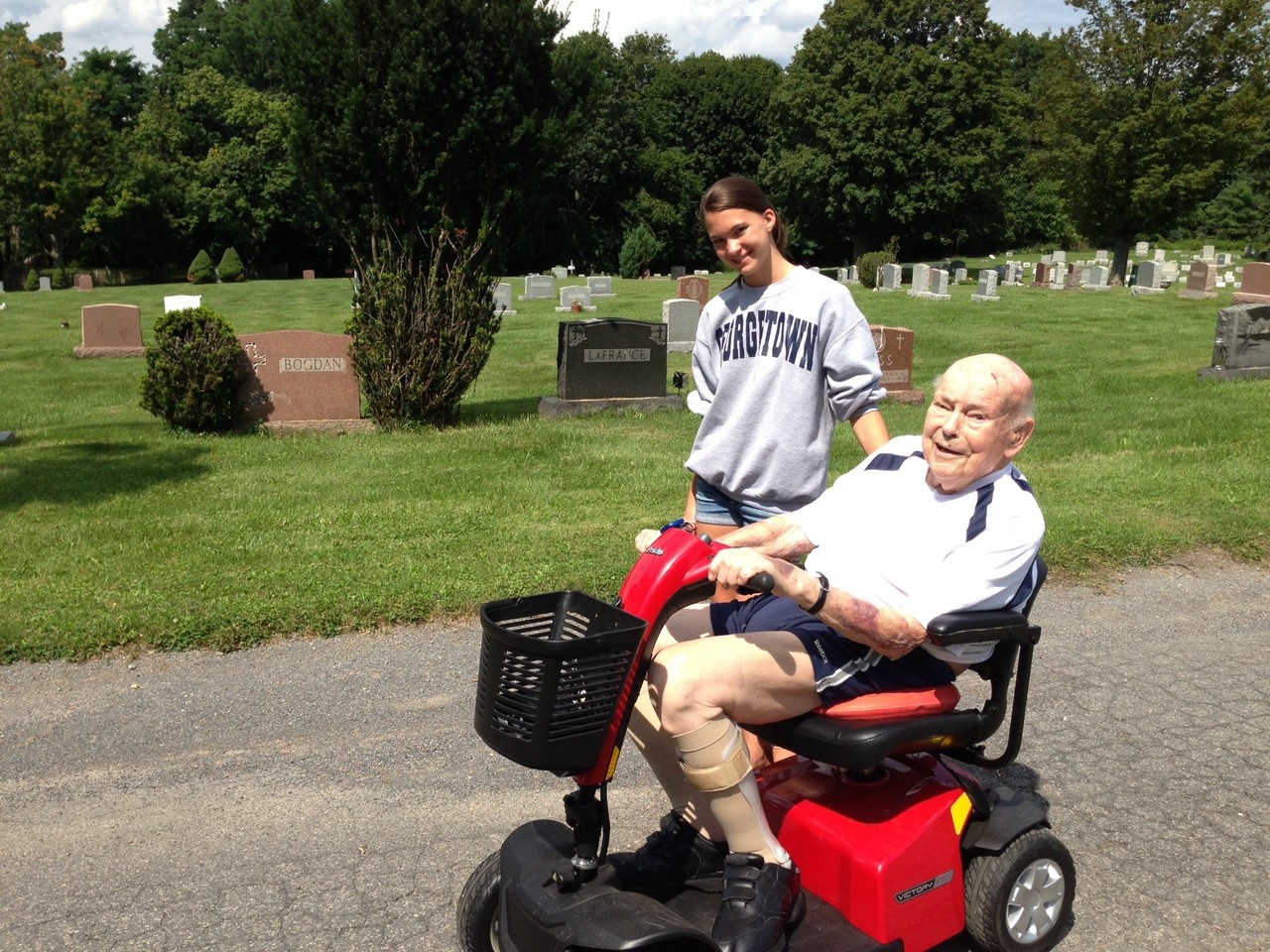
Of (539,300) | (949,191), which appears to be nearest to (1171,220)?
(949,191)

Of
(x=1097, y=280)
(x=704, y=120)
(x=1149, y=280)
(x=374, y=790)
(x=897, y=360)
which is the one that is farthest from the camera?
(x=704, y=120)

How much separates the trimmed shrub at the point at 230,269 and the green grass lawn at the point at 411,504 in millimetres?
32102

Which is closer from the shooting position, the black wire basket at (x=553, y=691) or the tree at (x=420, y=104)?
the black wire basket at (x=553, y=691)

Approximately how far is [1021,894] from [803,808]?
2.11ft

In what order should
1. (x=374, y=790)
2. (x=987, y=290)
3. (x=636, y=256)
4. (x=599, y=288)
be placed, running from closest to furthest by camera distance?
(x=374, y=790), (x=987, y=290), (x=599, y=288), (x=636, y=256)

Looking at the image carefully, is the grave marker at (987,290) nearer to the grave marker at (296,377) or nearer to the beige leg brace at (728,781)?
the grave marker at (296,377)

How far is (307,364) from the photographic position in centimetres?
1165

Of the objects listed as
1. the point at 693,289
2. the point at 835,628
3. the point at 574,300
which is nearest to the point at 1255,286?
the point at 693,289

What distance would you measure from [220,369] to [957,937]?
9.79 metres

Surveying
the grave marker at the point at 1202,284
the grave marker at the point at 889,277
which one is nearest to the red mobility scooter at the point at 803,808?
the grave marker at the point at 1202,284

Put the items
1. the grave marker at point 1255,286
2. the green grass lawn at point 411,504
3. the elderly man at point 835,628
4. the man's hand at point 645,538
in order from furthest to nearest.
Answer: the grave marker at point 1255,286, the green grass lawn at point 411,504, the man's hand at point 645,538, the elderly man at point 835,628

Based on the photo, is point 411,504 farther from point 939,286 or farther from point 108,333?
point 939,286

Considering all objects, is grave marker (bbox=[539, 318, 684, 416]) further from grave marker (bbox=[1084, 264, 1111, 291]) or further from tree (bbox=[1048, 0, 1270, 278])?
tree (bbox=[1048, 0, 1270, 278])

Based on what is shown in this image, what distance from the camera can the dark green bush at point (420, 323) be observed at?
→ 439 inches
